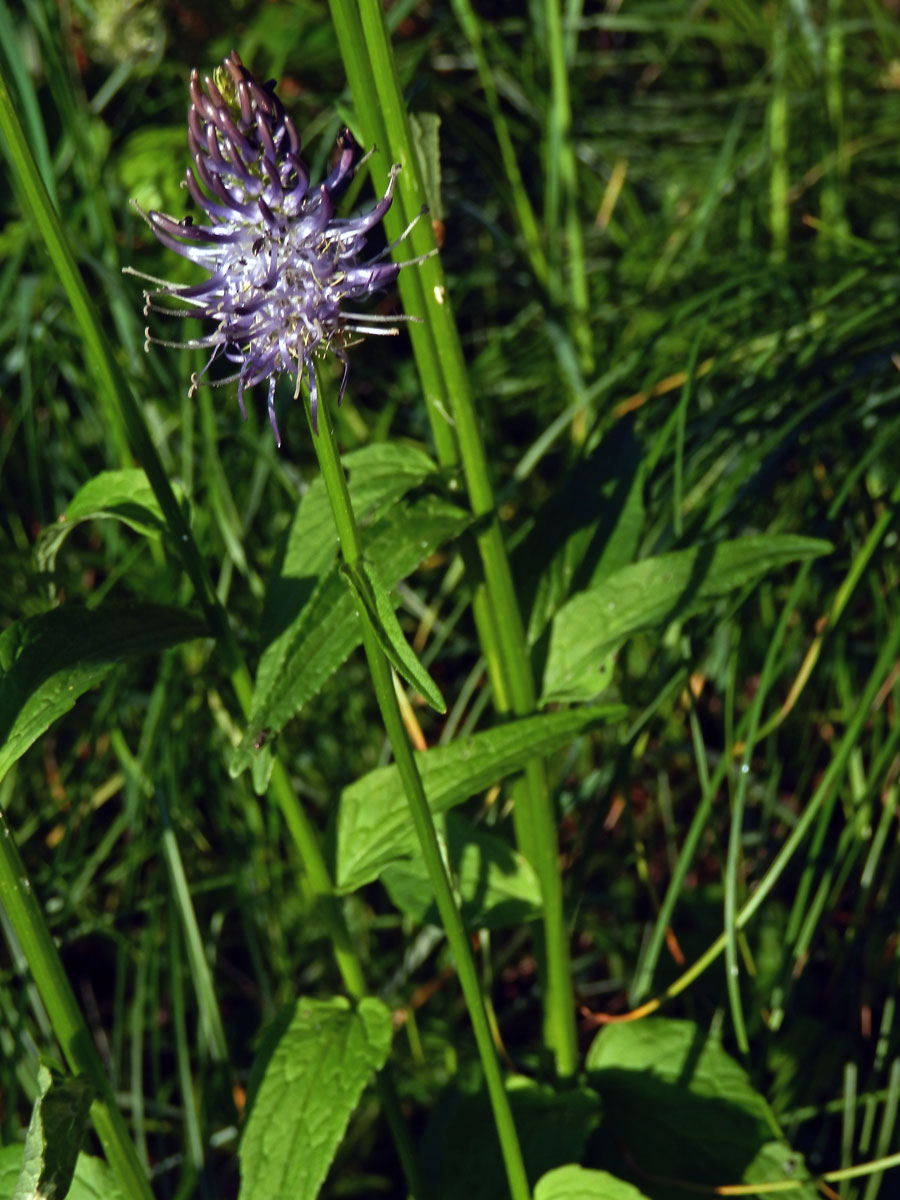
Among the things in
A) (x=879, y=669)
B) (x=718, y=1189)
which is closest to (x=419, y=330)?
(x=879, y=669)

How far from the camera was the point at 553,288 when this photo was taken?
2.25 m

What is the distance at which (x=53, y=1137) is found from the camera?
A: 38.0 inches

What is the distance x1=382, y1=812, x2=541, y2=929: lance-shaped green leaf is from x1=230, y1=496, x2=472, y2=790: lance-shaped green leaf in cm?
35

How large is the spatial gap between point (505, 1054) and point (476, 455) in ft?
2.79

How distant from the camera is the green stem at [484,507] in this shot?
108 centimetres

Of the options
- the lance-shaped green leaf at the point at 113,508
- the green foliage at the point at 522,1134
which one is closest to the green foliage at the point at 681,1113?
the green foliage at the point at 522,1134

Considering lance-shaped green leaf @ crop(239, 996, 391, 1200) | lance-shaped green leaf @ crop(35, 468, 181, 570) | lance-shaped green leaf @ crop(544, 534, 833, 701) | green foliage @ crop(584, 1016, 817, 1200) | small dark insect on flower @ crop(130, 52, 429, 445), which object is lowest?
green foliage @ crop(584, 1016, 817, 1200)

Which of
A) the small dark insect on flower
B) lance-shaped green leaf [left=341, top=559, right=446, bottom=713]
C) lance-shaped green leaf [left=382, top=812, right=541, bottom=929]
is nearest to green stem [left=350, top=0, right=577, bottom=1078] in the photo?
lance-shaped green leaf [left=382, top=812, right=541, bottom=929]

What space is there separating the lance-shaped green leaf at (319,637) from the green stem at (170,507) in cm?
10

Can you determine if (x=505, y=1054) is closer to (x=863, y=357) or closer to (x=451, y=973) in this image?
(x=451, y=973)

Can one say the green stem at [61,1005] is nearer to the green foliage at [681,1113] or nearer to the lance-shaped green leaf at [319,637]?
the lance-shaped green leaf at [319,637]

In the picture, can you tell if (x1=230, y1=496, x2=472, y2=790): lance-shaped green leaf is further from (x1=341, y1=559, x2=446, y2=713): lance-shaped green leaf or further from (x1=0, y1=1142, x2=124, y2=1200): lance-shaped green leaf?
(x1=0, y1=1142, x2=124, y2=1200): lance-shaped green leaf

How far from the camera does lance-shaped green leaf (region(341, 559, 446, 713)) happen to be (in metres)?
0.89

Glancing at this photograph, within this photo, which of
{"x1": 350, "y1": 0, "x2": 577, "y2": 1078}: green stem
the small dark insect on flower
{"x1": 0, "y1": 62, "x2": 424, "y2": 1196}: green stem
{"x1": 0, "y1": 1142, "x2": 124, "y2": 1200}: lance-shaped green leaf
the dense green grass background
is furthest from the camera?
the dense green grass background
